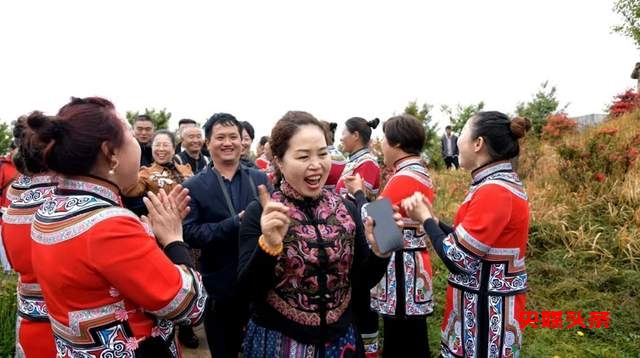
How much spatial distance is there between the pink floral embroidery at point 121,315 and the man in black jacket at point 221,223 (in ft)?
4.17

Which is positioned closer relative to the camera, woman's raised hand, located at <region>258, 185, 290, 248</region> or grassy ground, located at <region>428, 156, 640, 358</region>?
woman's raised hand, located at <region>258, 185, 290, 248</region>

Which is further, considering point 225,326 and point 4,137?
point 4,137

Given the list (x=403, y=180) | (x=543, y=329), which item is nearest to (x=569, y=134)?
(x=543, y=329)

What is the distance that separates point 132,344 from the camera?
1508mm

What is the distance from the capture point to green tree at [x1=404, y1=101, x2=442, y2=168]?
14555 millimetres

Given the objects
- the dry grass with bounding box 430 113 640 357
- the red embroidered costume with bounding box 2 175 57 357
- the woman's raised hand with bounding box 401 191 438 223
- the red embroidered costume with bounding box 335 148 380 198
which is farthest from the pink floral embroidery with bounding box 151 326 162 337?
the dry grass with bounding box 430 113 640 357

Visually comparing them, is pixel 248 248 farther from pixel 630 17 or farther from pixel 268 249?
pixel 630 17

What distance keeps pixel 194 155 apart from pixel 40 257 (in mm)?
3686

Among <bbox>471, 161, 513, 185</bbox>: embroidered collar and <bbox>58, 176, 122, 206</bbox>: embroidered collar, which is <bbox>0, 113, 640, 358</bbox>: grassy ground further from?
<bbox>58, 176, 122, 206</bbox>: embroidered collar

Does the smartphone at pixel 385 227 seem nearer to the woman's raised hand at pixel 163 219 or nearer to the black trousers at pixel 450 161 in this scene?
the woman's raised hand at pixel 163 219

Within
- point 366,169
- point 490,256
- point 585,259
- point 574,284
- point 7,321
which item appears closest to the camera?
point 490,256

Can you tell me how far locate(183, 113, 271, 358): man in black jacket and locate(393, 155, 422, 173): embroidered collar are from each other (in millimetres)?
1123

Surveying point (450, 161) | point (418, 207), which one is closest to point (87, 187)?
point (418, 207)

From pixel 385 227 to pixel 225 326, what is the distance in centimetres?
176
